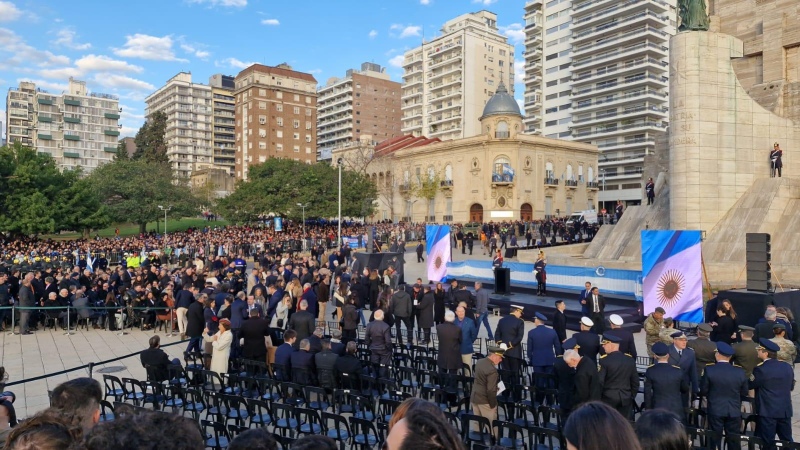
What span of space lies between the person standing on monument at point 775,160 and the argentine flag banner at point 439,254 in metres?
13.2

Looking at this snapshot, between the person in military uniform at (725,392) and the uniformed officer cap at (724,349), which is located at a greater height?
the uniformed officer cap at (724,349)

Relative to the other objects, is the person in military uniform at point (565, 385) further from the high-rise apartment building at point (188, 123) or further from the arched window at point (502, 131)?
the high-rise apartment building at point (188, 123)

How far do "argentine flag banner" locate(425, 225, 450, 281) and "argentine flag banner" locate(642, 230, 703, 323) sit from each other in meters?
6.75

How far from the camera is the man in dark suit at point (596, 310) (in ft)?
41.3

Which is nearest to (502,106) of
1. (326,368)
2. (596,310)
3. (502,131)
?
(502,131)

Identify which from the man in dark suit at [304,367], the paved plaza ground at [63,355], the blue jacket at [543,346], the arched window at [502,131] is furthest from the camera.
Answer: the arched window at [502,131]

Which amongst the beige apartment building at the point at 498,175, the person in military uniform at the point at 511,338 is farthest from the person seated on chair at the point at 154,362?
the beige apartment building at the point at 498,175

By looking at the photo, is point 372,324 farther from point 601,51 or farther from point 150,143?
point 150,143

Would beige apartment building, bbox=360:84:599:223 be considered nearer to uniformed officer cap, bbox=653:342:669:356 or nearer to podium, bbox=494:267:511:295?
podium, bbox=494:267:511:295

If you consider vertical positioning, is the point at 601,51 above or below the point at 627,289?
above

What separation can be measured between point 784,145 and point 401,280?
16332mm

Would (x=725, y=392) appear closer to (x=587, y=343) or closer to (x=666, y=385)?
(x=666, y=385)

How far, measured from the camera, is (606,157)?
227 feet

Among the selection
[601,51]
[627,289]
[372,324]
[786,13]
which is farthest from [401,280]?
[601,51]
